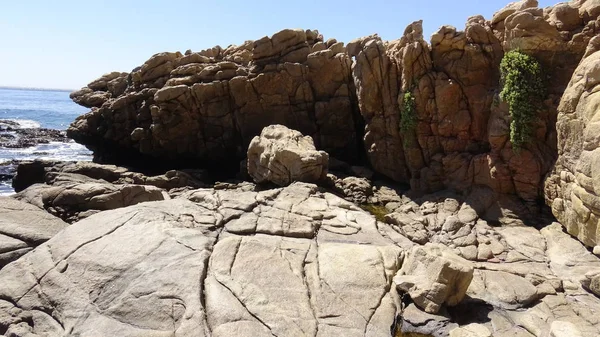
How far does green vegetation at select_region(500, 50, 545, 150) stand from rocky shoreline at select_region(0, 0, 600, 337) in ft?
1.38

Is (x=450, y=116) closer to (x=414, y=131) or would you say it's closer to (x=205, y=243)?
(x=414, y=131)

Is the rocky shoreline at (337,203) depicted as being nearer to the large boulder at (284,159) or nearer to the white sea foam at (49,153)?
the large boulder at (284,159)

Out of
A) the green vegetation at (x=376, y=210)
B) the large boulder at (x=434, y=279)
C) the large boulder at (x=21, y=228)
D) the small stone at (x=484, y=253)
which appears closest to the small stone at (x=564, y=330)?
the large boulder at (x=434, y=279)

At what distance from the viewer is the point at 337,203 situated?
53.1 feet

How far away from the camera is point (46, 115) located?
93375 millimetres

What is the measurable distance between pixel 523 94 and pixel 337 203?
11.7 metres

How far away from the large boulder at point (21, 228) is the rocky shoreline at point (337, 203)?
6 centimetres

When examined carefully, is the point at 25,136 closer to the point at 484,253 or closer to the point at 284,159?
the point at 284,159

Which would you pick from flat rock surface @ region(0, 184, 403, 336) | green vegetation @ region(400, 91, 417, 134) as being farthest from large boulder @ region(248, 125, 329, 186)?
flat rock surface @ region(0, 184, 403, 336)

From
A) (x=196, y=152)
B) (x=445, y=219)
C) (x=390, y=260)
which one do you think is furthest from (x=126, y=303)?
(x=196, y=152)

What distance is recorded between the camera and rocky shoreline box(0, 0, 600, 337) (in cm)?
1031

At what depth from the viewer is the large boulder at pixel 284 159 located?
23.2m

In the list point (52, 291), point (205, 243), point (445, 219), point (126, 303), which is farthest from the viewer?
point (445, 219)

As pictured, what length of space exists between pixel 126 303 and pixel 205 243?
2667 millimetres
